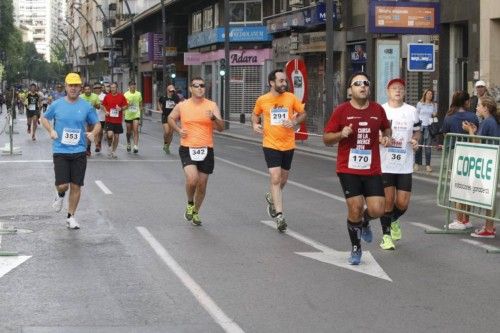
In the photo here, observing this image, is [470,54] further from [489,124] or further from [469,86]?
[489,124]

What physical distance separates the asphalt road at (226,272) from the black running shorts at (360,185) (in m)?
0.70

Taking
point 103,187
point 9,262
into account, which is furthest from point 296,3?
point 9,262

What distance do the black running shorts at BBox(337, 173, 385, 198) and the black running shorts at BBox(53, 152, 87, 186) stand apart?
394 cm

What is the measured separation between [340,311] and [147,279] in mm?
2025

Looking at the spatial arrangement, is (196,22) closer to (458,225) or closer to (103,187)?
(103,187)

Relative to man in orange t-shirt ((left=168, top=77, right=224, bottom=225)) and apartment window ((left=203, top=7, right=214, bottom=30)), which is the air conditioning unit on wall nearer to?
apartment window ((left=203, top=7, right=214, bottom=30))

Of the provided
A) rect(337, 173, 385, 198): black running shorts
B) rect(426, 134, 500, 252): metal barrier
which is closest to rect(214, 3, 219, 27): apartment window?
rect(426, 134, 500, 252): metal barrier

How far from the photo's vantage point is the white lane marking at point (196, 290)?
702 centimetres

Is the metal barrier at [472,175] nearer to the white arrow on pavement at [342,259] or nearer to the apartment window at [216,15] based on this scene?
the white arrow on pavement at [342,259]

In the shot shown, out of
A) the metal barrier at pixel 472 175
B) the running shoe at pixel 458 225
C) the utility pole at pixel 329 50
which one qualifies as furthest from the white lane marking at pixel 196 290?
the utility pole at pixel 329 50

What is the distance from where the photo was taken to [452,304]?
7793 mm

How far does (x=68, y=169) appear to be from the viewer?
12133 millimetres

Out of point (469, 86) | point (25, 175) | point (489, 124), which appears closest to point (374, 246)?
point (489, 124)

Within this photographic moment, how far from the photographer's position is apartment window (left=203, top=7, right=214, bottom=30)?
2322 inches
